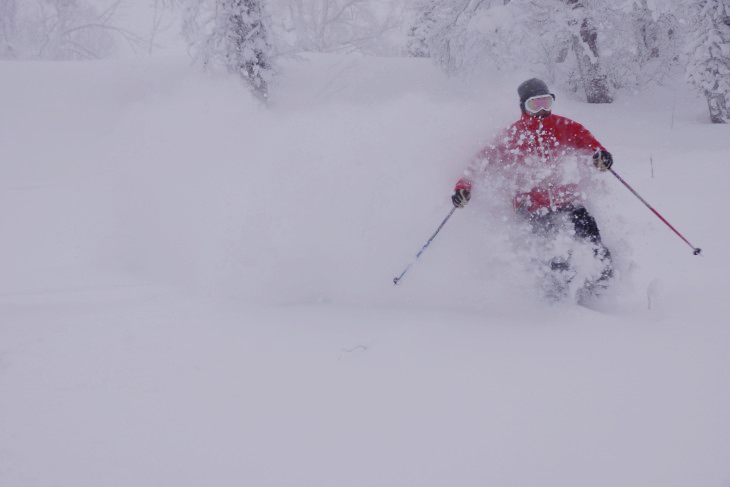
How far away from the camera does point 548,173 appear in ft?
13.4

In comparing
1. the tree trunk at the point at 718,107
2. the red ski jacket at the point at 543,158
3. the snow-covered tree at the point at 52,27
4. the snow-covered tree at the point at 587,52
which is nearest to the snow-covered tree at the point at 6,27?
the snow-covered tree at the point at 52,27

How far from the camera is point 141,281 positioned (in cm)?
507

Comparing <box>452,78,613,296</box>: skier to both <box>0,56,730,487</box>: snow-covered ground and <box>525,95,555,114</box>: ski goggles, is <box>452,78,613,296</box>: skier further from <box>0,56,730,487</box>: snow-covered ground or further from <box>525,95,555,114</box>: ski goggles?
<box>0,56,730,487</box>: snow-covered ground

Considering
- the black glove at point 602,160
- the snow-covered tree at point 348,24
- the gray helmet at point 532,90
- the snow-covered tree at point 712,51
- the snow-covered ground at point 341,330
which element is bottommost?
the snow-covered ground at point 341,330

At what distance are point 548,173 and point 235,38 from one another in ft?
39.2

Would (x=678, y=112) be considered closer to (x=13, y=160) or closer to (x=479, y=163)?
(x=479, y=163)

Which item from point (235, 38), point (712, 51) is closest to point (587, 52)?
point (712, 51)

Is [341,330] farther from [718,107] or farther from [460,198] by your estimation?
[718,107]

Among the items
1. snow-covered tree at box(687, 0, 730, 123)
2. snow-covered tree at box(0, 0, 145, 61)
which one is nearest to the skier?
snow-covered tree at box(687, 0, 730, 123)

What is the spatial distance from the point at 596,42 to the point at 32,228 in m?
14.1

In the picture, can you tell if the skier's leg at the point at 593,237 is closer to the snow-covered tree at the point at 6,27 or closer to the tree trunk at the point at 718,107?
the tree trunk at the point at 718,107

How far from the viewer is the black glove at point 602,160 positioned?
12.8 feet

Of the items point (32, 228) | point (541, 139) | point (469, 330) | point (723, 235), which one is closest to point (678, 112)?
point (723, 235)

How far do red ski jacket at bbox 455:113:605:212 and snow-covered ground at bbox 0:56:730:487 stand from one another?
1.28 ft
